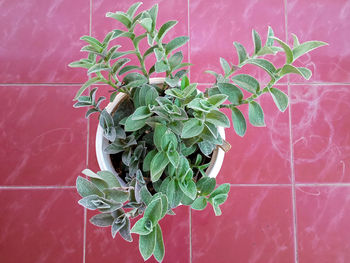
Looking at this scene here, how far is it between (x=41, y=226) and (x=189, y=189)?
0.72 m

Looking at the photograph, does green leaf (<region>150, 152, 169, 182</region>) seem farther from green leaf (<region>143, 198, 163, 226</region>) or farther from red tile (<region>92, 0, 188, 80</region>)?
red tile (<region>92, 0, 188, 80</region>)

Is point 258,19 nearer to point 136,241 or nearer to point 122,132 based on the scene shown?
point 122,132

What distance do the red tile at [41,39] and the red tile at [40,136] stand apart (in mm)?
51

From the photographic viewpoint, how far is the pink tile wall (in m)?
1.16

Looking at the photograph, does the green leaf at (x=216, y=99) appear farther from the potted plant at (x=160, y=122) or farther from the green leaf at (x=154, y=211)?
the green leaf at (x=154, y=211)

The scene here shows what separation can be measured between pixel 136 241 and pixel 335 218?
69cm

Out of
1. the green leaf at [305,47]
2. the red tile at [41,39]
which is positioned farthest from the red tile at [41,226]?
the green leaf at [305,47]

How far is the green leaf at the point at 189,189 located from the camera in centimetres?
66

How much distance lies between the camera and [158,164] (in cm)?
65

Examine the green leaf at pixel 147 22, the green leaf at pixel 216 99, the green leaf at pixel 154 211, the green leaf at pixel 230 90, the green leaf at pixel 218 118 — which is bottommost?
the green leaf at pixel 154 211

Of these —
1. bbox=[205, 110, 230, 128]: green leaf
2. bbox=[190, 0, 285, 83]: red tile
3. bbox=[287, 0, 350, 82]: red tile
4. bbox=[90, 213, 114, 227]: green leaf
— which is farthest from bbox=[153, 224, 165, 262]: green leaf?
bbox=[287, 0, 350, 82]: red tile

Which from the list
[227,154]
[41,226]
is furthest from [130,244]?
[227,154]

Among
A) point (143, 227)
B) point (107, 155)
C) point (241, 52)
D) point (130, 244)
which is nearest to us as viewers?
point (143, 227)

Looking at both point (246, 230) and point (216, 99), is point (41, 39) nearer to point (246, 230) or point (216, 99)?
point (216, 99)
